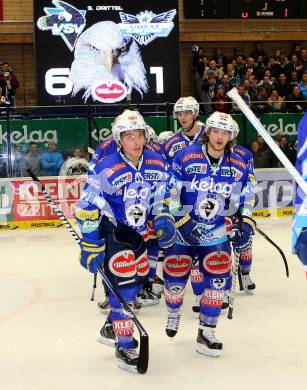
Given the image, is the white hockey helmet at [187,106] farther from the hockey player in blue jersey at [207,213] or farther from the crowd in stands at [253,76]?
the crowd in stands at [253,76]

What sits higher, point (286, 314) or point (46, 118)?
point (46, 118)

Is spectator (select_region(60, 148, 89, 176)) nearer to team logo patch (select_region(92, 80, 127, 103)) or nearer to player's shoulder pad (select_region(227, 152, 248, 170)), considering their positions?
team logo patch (select_region(92, 80, 127, 103))

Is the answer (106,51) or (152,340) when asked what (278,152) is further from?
(106,51)

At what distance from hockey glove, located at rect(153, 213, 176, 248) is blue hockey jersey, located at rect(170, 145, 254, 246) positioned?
0.68 ft

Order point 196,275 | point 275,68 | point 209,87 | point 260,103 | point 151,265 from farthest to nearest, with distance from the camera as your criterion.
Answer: point 275,68 < point 209,87 < point 260,103 < point 151,265 < point 196,275

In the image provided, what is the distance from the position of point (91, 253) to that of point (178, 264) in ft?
2.44

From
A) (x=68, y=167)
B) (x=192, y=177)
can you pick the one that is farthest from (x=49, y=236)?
(x=192, y=177)

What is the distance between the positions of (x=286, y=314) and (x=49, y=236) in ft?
16.7

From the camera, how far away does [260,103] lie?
11359 mm

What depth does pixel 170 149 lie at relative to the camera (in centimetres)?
586

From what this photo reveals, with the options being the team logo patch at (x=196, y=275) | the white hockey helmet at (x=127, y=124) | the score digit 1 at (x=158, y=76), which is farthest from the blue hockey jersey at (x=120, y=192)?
the score digit 1 at (x=158, y=76)

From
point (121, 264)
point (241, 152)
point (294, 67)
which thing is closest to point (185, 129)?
point (241, 152)

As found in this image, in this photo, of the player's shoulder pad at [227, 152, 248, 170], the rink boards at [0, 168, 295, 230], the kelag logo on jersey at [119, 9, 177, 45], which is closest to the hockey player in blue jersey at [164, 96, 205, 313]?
the player's shoulder pad at [227, 152, 248, 170]

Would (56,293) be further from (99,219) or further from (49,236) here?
(49,236)
